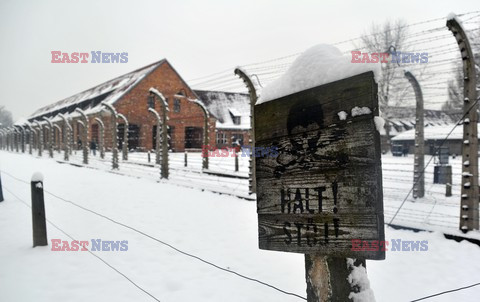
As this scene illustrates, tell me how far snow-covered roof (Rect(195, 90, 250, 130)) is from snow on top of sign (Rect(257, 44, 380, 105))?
3444 cm

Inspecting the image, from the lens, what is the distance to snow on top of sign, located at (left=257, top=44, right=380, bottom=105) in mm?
1195

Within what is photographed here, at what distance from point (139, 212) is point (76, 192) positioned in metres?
3.46

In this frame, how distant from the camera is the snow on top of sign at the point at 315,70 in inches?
47.1

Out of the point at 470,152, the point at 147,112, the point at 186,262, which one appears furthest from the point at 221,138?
the point at 186,262

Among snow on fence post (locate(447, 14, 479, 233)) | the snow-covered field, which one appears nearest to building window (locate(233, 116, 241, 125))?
the snow-covered field

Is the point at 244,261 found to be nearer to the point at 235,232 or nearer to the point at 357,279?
the point at 235,232

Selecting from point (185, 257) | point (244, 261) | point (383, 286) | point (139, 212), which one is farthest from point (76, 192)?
point (383, 286)

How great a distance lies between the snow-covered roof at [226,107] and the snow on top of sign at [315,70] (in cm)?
3444

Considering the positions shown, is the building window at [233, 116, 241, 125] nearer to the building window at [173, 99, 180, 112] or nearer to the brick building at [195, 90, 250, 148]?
the brick building at [195, 90, 250, 148]

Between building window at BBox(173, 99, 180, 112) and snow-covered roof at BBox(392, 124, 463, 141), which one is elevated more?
building window at BBox(173, 99, 180, 112)

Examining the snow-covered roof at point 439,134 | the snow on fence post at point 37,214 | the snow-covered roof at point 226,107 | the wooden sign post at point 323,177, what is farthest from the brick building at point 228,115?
the wooden sign post at point 323,177

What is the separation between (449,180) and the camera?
7980 mm

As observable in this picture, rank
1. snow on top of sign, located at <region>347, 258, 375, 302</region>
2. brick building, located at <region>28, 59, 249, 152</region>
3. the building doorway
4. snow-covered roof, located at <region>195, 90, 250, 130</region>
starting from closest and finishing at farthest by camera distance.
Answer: snow on top of sign, located at <region>347, 258, 375, 302</region> < brick building, located at <region>28, 59, 249, 152</region> < the building doorway < snow-covered roof, located at <region>195, 90, 250, 130</region>

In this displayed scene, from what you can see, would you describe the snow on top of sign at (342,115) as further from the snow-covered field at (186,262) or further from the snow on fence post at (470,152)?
the snow on fence post at (470,152)
